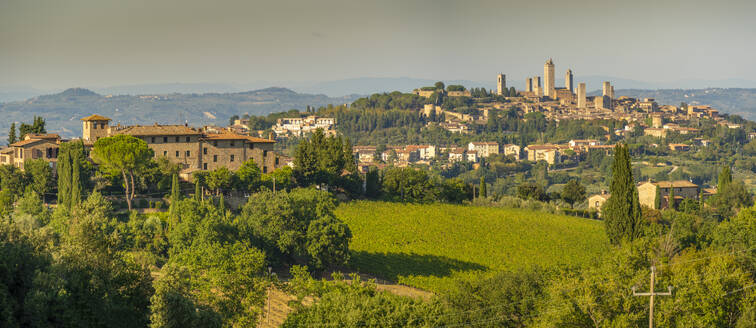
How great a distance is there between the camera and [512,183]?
120562mm

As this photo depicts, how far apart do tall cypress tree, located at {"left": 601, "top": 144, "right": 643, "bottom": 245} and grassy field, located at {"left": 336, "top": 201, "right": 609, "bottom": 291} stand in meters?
2.04

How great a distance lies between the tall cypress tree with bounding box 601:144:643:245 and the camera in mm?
39875

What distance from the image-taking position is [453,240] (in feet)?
145

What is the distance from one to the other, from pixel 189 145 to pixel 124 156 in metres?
9.18

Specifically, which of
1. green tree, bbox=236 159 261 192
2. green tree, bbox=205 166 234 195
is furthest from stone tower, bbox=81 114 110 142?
green tree, bbox=236 159 261 192

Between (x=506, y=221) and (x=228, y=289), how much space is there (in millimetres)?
29106

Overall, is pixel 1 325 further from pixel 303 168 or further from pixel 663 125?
pixel 663 125

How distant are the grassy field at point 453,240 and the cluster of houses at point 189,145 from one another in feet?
29.9

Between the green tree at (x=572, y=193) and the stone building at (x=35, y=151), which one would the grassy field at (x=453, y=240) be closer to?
the green tree at (x=572, y=193)

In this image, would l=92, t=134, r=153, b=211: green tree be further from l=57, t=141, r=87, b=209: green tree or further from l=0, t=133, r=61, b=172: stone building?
l=0, t=133, r=61, b=172: stone building

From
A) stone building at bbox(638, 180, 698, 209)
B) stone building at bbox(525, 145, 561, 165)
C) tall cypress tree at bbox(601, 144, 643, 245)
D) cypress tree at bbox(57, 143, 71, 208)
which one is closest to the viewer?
tall cypress tree at bbox(601, 144, 643, 245)

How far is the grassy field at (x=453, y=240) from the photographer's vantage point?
38.6m

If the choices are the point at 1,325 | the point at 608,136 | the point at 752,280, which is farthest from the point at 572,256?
the point at 608,136

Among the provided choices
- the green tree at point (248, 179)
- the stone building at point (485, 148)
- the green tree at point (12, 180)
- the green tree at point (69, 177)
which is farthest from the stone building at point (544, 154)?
the green tree at point (69, 177)
